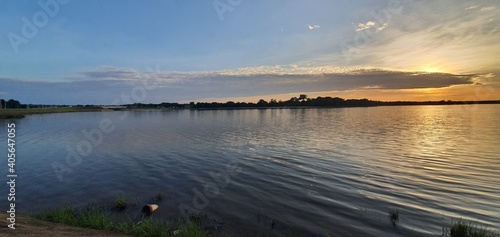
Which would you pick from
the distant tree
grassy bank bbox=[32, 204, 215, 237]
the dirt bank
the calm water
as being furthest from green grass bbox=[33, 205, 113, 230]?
the distant tree

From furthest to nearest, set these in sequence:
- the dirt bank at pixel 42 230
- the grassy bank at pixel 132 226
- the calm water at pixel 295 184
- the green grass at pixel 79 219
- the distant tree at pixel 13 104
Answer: the distant tree at pixel 13 104 < the calm water at pixel 295 184 < the green grass at pixel 79 219 < the grassy bank at pixel 132 226 < the dirt bank at pixel 42 230

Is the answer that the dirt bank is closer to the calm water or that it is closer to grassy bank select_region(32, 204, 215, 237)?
grassy bank select_region(32, 204, 215, 237)

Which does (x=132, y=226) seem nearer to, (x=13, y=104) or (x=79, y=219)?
(x=79, y=219)

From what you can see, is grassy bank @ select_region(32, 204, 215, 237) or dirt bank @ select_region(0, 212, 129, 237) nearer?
dirt bank @ select_region(0, 212, 129, 237)

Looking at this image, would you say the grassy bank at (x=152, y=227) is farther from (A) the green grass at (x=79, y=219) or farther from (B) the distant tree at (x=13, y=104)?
(B) the distant tree at (x=13, y=104)

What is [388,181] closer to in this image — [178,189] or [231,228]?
[231,228]

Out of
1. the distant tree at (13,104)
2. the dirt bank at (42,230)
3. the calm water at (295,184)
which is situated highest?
the distant tree at (13,104)

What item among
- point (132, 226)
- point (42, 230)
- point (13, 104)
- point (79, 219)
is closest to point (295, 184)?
point (132, 226)

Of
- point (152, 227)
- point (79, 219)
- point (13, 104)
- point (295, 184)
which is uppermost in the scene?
point (13, 104)

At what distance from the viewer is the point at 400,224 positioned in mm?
A: 12141

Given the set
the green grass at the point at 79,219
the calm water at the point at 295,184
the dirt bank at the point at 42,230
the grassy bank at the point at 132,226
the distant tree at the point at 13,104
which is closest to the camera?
the dirt bank at the point at 42,230

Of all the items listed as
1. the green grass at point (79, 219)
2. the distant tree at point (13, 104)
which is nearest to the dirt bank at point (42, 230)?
the green grass at point (79, 219)

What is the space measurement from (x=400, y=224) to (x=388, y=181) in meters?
7.00

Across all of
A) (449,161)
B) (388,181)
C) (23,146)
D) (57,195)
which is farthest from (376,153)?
(23,146)
